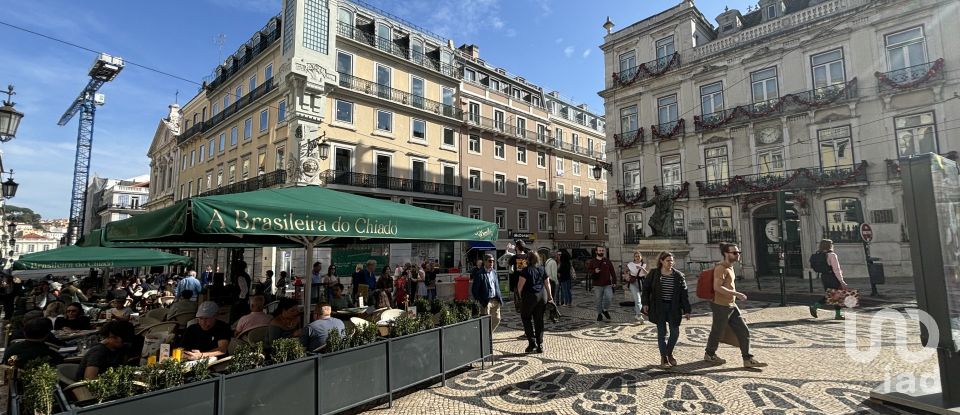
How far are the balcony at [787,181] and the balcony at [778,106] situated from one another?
2848 mm

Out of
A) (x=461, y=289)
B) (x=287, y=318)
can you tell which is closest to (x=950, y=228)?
(x=287, y=318)

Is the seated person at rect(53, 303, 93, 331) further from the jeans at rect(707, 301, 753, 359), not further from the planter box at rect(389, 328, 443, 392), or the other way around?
the jeans at rect(707, 301, 753, 359)

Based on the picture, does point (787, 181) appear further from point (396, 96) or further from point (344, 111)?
point (344, 111)

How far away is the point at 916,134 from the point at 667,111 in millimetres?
10158

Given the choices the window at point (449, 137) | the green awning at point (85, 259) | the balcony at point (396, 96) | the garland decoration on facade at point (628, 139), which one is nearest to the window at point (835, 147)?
the garland decoration on facade at point (628, 139)

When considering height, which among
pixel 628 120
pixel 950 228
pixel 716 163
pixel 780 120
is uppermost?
pixel 628 120

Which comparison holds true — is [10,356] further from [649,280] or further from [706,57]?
[706,57]

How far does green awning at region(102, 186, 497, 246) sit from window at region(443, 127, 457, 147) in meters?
24.7

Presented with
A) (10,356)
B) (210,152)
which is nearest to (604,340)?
(10,356)

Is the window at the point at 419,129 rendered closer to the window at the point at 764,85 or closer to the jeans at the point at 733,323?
the window at the point at 764,85

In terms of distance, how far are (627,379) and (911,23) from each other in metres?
21.8

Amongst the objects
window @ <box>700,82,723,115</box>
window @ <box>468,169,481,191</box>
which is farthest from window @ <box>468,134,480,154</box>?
window @ <box>700,82,723,115</box>

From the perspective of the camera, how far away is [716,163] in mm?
22250

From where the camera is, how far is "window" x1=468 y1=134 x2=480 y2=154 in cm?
3206
